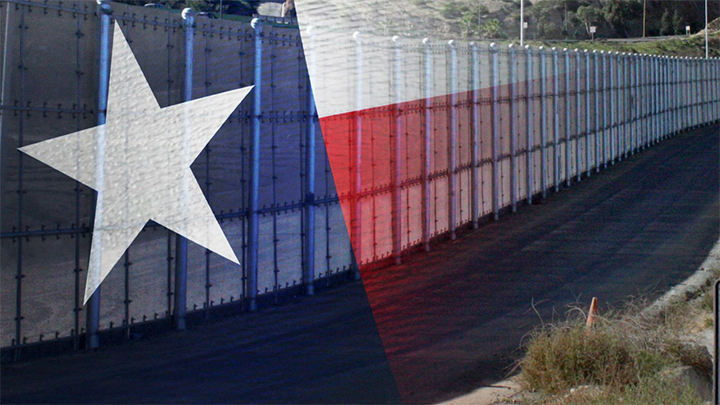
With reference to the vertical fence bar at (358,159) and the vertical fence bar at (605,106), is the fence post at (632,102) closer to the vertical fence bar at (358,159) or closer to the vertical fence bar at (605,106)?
the vertical fence bar at (605,106)

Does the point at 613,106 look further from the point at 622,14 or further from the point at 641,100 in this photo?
the point at 622,14

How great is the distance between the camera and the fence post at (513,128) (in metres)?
19.6

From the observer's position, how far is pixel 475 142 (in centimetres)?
1784

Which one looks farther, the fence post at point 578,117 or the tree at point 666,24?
the tree at point 666,24

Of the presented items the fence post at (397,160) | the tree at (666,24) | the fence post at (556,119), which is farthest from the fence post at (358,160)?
the tree at (666,24)

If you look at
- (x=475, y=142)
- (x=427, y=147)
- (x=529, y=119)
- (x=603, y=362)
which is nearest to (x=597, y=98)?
(x=529, y=119)

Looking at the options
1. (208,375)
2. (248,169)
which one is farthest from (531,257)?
(208,375)

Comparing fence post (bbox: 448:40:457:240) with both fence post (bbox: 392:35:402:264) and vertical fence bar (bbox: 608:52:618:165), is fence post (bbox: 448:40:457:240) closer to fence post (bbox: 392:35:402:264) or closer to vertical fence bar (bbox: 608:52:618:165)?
fence post (bbox: 392:35:402:264)

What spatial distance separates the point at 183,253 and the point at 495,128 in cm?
1037

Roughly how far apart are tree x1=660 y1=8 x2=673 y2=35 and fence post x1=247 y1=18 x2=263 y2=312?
88.8 m

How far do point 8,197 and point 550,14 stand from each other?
85505mm

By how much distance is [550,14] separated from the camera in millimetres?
88188

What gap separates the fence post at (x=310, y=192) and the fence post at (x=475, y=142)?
611 cm

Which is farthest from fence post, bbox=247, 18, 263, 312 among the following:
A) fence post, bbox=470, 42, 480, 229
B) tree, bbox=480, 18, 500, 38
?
tree, bbox=480, 18, 500, 38
